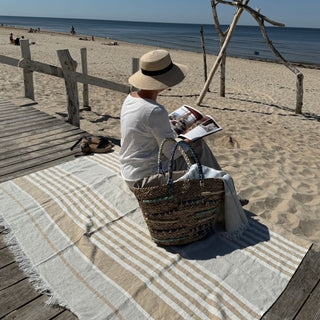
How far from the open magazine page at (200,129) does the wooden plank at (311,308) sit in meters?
1.34

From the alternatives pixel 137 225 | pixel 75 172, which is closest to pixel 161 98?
pixel 75 172

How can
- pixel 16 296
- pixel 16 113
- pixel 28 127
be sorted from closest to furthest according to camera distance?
1. pixel 16 296
2. pixel 28 127
3. pixel 16 113

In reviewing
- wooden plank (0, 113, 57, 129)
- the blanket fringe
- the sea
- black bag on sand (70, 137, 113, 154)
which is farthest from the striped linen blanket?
the sea

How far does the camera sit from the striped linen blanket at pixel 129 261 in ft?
5.96

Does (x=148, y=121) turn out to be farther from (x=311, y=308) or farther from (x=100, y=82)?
(x=100, y=82)

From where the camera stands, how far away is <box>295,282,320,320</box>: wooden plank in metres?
1.79

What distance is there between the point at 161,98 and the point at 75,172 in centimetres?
570

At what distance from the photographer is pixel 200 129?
2.66 meters

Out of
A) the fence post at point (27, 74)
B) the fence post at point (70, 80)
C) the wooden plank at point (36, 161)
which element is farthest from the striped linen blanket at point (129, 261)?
the fence post at point (27, 74)

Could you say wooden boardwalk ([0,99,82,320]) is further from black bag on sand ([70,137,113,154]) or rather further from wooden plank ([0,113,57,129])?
black bag on sand ([70,137,113,154])

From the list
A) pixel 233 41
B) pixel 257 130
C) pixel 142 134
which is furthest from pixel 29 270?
pixel 233 41

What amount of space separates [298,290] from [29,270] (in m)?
1.67

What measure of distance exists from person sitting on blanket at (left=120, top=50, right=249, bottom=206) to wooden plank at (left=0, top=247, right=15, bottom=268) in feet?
3.40

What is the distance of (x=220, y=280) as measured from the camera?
197 cm
